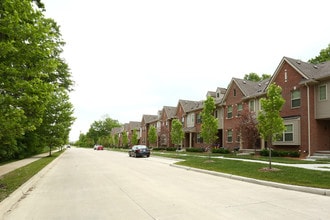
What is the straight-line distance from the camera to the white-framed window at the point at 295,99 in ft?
78.1

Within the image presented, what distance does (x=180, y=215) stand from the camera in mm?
6566

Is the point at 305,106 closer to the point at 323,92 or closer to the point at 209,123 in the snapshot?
the point at 323,92

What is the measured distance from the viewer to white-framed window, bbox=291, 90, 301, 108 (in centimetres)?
2380

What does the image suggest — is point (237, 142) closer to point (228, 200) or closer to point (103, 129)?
point (228, 200)

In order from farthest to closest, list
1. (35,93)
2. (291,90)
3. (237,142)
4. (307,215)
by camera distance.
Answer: (237,142), (291,90), (35,93), (307,215)

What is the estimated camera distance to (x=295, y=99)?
949 inches

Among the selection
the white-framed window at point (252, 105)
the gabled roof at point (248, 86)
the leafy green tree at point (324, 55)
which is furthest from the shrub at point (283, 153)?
the leafy green tree at point (324, 55)

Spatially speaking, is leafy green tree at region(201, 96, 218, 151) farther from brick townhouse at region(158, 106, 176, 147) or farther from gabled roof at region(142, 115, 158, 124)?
gabled roof at region(142, 115, 158, 124)

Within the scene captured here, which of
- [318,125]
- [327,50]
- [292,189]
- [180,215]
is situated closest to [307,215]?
[180,215]

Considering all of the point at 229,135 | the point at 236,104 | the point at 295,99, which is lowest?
the point at 229,135

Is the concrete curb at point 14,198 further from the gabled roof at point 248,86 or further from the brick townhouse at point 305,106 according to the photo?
the gabled roof at point 248,86

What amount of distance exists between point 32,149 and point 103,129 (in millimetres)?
91585

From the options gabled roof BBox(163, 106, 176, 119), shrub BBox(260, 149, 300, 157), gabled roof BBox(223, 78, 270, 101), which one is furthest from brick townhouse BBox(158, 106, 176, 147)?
shrub BBox(260, 149, 300, 157)

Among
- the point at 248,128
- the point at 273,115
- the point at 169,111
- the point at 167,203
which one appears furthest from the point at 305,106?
the point at 169,111
